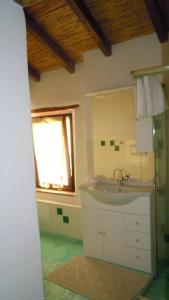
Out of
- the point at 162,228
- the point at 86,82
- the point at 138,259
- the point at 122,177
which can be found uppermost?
the point at 86,82

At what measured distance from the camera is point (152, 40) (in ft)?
9.04

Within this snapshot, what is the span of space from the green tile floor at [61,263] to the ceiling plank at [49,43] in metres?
2.46

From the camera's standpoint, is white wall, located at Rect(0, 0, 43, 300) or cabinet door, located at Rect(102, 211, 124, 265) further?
cabinet door, located at Rect(102, 211, 124, 265)

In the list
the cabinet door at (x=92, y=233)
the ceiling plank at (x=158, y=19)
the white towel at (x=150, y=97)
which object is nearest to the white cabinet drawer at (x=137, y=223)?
the cabinet door at (x=92, y=233)

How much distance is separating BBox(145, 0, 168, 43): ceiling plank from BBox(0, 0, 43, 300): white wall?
160 cm

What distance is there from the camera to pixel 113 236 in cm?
285

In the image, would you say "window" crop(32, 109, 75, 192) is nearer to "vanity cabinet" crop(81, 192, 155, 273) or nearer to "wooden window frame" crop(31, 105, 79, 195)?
"wooden window frame" crop(31, 105, 79, 195)

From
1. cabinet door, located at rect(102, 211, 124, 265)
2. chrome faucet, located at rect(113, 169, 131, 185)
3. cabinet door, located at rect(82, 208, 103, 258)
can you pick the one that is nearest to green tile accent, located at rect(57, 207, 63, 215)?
cabinet door, located at rect(82, 208, 103, 258)

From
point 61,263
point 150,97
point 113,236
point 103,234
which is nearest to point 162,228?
point 113,236

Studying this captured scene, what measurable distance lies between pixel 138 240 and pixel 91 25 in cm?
232

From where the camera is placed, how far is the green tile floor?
2351mm

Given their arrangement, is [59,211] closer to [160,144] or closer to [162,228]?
[162,228]

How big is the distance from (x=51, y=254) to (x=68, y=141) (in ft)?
5.19

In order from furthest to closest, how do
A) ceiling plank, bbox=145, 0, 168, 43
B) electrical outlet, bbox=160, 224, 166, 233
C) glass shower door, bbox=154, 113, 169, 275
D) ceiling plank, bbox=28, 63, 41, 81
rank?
ceiling plank, bbox=28, 63, 41, 81 → electrical outlet, bbox=160, 224, 166, 233 → glass shower door, bbox=154, 113, 169, 275 → ceiling plank, bbox=145, 0, 168, 43
